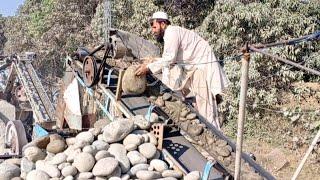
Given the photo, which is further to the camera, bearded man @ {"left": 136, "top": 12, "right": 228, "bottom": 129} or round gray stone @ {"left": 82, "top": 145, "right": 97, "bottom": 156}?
bearded man @ {"left": 136, "top": 12, "right": 228, "bottom": 129}

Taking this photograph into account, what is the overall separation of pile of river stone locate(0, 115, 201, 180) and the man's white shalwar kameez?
1.29 meters

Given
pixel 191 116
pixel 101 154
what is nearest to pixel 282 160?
pixel 191 116

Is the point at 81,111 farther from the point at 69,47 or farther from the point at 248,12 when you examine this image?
the point at 69,47

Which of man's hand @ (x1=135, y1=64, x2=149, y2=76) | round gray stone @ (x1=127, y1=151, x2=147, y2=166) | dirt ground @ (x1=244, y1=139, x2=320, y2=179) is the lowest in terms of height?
dirt ground @ (x1=244, y1=139, x2=320, y2=179)

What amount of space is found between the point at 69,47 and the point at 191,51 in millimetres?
17294

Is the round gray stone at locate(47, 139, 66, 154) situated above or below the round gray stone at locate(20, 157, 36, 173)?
above

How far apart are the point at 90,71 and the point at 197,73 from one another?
5.03 ft

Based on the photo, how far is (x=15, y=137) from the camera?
7691 millimetres

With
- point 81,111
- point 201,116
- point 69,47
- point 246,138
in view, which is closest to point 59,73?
point 69,47

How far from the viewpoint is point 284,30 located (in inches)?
487

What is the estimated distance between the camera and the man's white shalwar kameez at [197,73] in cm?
627

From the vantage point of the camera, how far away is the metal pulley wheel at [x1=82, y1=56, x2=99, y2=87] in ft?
21.7

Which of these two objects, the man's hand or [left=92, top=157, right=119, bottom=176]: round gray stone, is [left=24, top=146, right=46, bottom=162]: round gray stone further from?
the man's hand

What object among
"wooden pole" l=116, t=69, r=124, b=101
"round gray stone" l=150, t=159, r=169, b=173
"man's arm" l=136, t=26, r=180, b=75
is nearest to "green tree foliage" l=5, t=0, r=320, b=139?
"man's arm" l=136, t=26, r=180, b=75
